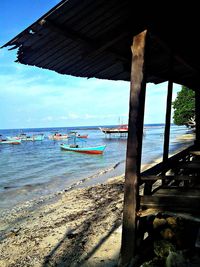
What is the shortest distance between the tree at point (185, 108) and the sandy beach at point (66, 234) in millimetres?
41786

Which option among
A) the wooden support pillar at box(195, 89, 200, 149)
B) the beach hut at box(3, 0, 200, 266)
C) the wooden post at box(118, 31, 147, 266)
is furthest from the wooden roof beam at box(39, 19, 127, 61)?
the wooden support pillar at box(195, 89, 200, 149)

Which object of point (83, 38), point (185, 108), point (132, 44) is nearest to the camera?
point (132, 44)

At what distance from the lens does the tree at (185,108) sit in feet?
158

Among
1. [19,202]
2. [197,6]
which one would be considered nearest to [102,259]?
[197,6]

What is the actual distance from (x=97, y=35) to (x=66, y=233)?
190 inches

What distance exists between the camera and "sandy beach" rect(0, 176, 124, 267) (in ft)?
16.9

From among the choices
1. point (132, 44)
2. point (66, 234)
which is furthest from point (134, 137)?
point (66, 234)

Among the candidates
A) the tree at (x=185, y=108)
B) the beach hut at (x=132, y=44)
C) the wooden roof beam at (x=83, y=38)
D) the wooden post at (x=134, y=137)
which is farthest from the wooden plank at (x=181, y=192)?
the tree at (x=185, y=108)

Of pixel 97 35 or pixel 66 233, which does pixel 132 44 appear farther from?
pixel 66 233

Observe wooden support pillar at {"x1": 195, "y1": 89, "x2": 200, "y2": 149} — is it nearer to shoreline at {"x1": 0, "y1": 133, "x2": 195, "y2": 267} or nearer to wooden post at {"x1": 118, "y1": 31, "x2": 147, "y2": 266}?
shoreline at {"x1": 0, "y1": 133, "x2": 195, "y2": 267}

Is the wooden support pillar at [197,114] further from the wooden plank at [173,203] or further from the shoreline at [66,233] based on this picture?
the wooden plank at [173,203]

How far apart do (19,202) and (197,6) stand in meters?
10.7

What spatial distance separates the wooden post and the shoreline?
59.5 inches

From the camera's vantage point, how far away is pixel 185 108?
49.0 m
